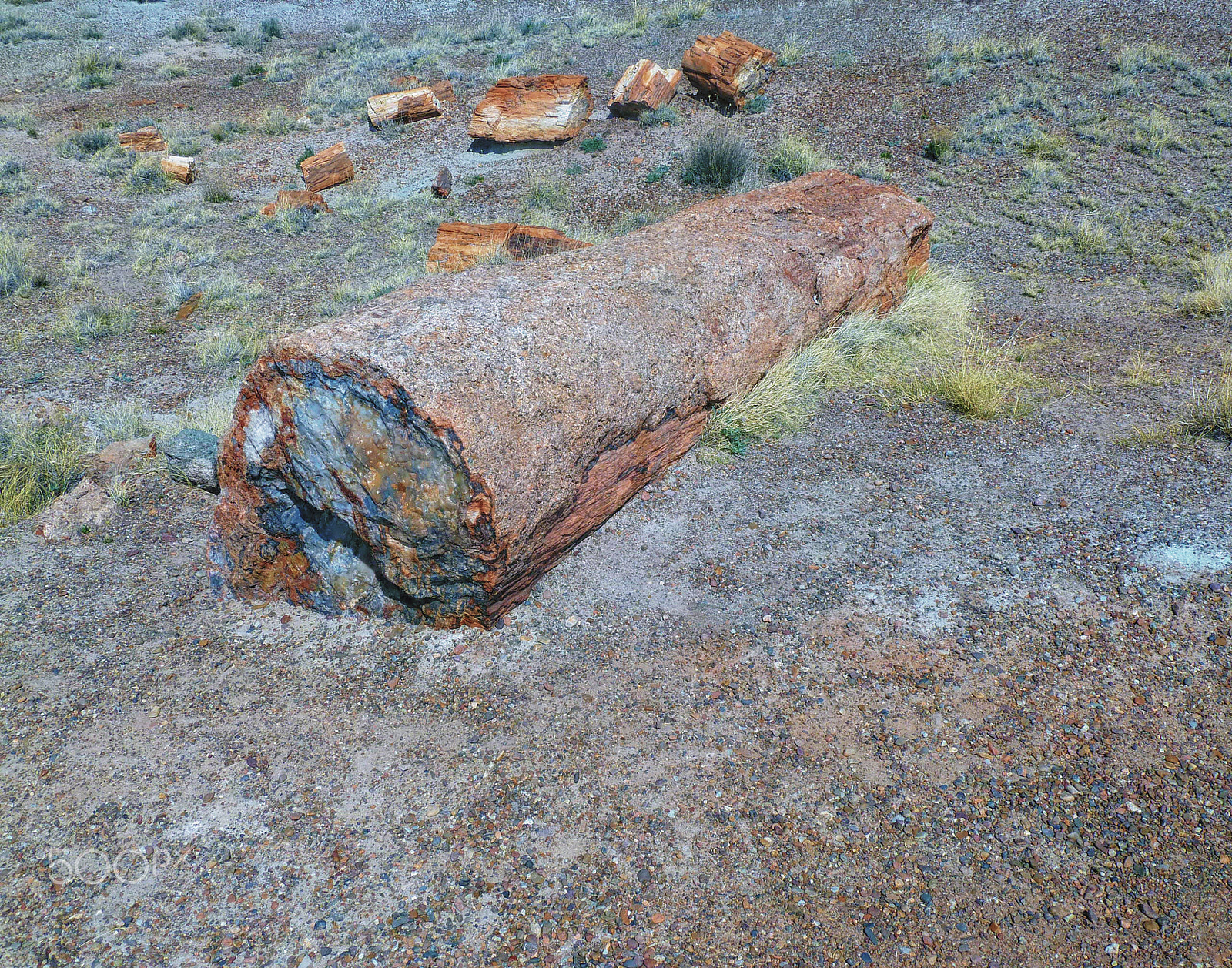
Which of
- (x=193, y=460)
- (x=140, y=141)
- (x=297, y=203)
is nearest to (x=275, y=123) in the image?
(x=140, y=141)

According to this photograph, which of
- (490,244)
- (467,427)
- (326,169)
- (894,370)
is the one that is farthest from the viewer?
(326,169)

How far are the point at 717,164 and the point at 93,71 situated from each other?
13.9m

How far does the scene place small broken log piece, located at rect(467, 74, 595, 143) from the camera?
12008mm

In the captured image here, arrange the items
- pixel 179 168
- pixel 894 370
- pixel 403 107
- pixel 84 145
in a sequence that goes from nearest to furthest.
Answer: pixel 894 370 → pixel 179 168 → pixel 84 145 → pixel 403 107

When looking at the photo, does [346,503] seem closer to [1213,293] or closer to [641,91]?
[1213,293]

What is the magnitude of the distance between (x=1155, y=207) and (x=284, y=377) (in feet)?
30.7

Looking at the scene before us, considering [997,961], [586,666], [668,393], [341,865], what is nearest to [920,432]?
[668,393]

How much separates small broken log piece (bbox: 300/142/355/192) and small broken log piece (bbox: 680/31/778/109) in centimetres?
543

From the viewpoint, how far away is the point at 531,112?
1212 centimetres

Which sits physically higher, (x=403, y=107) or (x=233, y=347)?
(x=403, y=107)

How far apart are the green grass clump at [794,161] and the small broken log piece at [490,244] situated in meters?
3.31

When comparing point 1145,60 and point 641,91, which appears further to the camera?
point 641,91

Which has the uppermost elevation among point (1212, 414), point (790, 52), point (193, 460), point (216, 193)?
point (790, 52)

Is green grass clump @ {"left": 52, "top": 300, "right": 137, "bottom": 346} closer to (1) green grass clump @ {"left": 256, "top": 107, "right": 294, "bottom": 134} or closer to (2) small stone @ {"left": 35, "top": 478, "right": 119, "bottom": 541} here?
(2) small stone @ {"left": 35, "top": 478, "right": 119, "bottom": 541}
